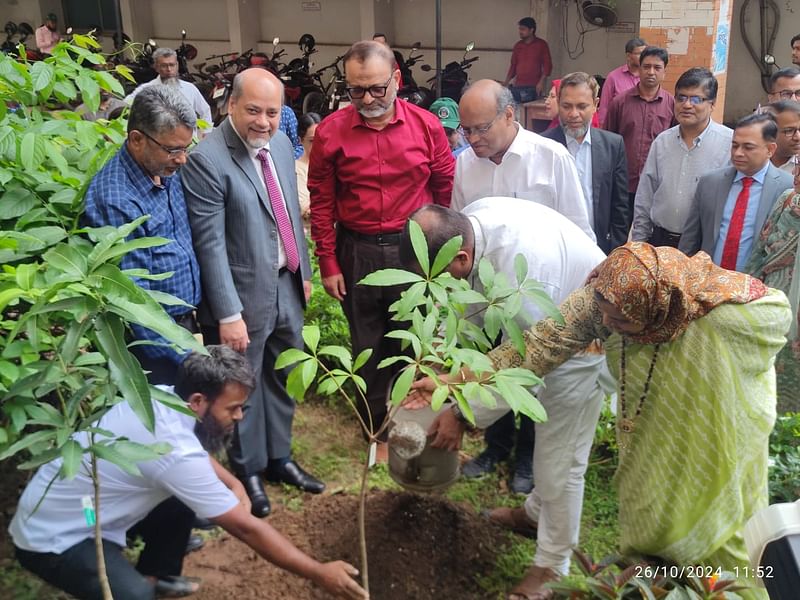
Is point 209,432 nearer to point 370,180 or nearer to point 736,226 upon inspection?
point 370,180

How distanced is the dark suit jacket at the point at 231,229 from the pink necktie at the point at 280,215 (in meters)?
0.05

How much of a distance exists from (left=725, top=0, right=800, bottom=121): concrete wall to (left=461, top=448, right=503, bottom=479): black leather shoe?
8.70m

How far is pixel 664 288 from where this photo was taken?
2242mm

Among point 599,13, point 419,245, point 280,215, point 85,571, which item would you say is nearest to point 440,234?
point 419,245

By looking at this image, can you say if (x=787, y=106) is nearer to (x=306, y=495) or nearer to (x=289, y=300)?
(x=289, y=300)

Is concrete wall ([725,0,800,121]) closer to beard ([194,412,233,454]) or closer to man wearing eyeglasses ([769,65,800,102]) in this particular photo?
man wearing eyeglasses ([769,65,800,102])

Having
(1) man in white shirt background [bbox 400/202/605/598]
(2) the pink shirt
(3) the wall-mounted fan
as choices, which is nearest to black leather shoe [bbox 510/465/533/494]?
(1) man in white shirt background [bbox 400/202/605/598]

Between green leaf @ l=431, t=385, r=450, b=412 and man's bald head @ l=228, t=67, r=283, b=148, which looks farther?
man's bald head @ l=228, t=67, r=283, b=148

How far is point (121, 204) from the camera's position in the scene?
2.97m

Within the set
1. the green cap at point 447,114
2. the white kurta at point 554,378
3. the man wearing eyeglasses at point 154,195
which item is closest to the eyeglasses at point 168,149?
the man wearing eyeglasses at point 154,195

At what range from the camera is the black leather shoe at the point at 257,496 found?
3.68 metres

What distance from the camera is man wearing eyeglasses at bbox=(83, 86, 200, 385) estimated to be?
2986 mm

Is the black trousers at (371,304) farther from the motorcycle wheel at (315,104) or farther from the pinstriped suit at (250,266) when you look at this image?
the motorcycle wheel at (315,104)

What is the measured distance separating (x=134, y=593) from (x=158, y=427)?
55cm
